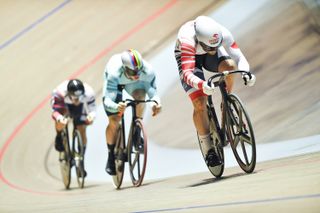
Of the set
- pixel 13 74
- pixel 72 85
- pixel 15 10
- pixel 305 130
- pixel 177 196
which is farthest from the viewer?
pixel 15 10

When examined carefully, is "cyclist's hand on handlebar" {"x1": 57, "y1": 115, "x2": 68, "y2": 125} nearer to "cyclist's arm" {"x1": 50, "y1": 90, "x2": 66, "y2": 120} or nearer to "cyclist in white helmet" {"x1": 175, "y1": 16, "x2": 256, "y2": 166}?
"cyclist's arm" {"x1": 50, "y1": 90, "x2": 66, "y2": 120}

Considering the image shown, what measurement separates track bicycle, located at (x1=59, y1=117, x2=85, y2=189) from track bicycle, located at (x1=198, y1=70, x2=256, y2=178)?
225 centimetres

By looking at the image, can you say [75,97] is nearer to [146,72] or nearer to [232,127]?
[146,72]

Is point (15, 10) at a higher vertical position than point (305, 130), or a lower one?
higher

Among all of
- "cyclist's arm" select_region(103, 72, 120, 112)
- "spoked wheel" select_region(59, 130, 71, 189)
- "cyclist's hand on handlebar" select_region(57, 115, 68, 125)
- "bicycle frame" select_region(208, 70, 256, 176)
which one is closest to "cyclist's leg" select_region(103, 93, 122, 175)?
"cyclist's arm" select_region(103, 72, 120, 112)

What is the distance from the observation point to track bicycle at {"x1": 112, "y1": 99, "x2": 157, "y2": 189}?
16.6 ft

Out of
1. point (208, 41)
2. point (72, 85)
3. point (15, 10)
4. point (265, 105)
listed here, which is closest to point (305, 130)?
point (265, 105)

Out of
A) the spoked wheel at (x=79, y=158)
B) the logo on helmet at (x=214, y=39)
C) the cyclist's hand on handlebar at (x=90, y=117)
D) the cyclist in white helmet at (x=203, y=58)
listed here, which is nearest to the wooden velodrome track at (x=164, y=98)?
the spoked wheel at (x=79, y=158)

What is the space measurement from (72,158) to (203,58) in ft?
8.23

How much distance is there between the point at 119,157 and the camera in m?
5.49

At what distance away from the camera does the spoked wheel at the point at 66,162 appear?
6395mm

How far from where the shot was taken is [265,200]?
2.87 m

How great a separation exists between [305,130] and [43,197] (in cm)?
238

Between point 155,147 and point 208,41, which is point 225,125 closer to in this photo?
point 208,41
